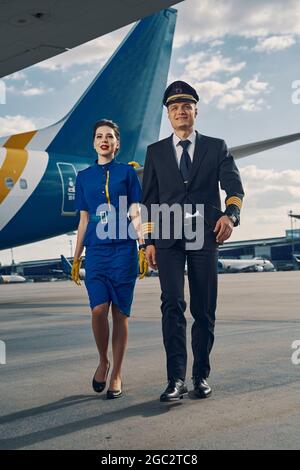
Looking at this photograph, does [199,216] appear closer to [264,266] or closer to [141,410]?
[141,410]

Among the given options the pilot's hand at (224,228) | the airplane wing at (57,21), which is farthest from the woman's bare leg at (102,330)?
the airplane wing at (57,21)

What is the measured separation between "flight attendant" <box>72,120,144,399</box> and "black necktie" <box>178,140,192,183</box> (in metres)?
0.38

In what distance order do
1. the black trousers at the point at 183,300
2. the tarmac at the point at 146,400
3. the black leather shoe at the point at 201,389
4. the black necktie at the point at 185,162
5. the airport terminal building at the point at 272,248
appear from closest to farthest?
the tarmac at the point at 146,400 < the black leather shoe at the point at 201,389 < the black trousers at the point at 183,300 < the black necktie at the point at 185,162 < the airport terminal building at the point at 272,248

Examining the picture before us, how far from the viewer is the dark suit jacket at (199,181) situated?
3.60 m

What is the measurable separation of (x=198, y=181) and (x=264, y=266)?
2452 inches

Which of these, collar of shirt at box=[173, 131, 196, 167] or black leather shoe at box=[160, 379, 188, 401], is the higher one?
collar of shirt at box=[173, 131, 196, 167]

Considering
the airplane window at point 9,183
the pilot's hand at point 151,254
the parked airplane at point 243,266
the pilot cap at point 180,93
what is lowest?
the parked airplane at point 243,266

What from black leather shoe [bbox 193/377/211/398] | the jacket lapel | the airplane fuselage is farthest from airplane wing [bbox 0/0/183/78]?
the airplane fuselage

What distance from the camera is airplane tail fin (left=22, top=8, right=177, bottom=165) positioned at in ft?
47.0

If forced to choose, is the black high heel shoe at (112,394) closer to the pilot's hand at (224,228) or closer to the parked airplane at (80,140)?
the pilot's hand at (224,228)

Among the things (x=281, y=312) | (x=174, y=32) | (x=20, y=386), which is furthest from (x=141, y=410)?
(x=174, y=32)

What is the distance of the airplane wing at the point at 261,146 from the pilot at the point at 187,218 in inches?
290

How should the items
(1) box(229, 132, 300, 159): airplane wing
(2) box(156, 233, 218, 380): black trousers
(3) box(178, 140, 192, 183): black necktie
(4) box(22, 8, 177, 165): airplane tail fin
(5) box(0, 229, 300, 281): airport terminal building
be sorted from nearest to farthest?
(2) box(156, 233, 218, 380): black trousers, (3) box(178, 140, 192, 183): black necktie, (1) box(229, 132, 300, 159): airplane wing, (4) box(22, 8, 177, 165): airplane tail fin, (5) box(0, 229, 300, 281): airport terminal building

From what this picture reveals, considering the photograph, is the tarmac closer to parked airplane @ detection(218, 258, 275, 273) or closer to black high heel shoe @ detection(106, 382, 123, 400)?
black high heel shoe @ detection(106, 382, 123, 400)
